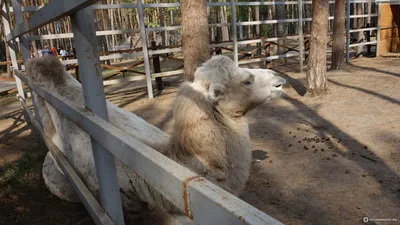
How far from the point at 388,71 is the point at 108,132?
10156 millimetres

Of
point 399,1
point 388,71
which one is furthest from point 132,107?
point 399,1

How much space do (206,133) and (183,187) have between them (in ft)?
4.10

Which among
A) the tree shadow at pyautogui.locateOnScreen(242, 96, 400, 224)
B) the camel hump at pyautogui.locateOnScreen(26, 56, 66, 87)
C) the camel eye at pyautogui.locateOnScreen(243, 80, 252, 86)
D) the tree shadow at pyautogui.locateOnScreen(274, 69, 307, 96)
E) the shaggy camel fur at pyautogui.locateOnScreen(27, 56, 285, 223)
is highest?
the camel hump at pyautogui.locateOnScreen(26, 56, 66, 87)

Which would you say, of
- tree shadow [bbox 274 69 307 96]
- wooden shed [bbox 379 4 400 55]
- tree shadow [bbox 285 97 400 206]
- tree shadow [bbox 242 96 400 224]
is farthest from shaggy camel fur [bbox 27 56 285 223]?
wooden shed [bbox 379 4 400 55]

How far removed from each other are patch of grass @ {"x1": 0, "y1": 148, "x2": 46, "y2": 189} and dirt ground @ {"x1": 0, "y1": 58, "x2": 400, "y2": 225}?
0.01 m

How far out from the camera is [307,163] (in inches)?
151

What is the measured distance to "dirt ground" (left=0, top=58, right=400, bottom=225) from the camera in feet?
9.46

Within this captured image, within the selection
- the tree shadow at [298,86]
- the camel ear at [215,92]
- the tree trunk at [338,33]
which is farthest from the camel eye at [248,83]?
the tree trunk at [338,33]

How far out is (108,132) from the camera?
4.37 feet

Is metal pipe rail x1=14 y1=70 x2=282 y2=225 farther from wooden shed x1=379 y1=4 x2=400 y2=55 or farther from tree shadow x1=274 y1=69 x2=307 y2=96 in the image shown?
wooden shed x1=379 y1=4 x2=400 y2=55

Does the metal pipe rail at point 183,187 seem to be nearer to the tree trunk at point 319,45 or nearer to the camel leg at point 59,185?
the camel leg at point 59,185

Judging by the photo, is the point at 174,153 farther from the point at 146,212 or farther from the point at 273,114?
the point at 273,114

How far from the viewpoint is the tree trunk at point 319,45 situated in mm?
6715

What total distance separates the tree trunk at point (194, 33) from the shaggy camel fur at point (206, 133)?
3.15 meters
